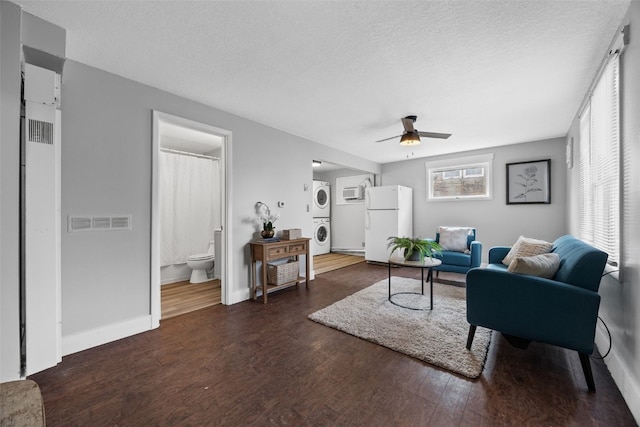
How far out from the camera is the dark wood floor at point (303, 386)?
1358 millimetres

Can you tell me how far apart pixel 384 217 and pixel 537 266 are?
350 cm

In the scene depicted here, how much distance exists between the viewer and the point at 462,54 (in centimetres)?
196

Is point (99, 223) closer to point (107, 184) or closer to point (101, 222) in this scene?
point (101, 222)

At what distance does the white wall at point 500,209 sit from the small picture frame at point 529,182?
0.08 metres

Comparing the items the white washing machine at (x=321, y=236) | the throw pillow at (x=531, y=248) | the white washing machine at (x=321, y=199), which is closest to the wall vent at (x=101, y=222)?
the throw pillow at (x=531, y=248)

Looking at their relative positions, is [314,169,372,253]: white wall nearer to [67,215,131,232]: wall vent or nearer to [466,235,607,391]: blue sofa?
[466,235,607,391]: blue sofa

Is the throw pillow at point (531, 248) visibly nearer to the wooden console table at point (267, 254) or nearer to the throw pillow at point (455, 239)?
the throw pillow at point (455, 239)

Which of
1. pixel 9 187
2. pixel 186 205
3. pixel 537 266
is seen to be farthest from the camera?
pixel 186 205

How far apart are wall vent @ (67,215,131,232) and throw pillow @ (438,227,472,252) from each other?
4.04 m

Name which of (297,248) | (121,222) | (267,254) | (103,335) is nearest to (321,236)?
(297,248)

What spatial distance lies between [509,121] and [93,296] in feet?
16.2

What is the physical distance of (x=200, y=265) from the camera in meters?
3.96

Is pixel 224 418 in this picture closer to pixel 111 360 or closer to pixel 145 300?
pixel 111 360

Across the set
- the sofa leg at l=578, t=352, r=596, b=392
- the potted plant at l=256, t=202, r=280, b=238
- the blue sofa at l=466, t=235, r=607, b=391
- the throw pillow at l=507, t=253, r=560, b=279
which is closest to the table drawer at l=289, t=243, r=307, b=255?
the potted plant at l=256, t=202, r=280, b=238
